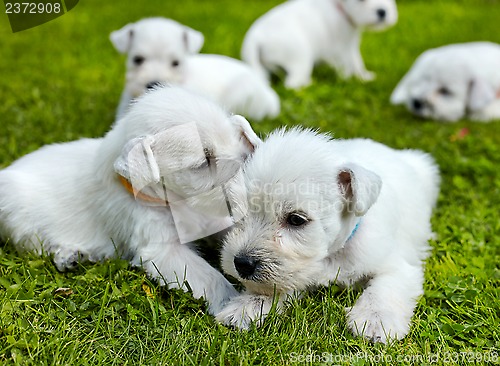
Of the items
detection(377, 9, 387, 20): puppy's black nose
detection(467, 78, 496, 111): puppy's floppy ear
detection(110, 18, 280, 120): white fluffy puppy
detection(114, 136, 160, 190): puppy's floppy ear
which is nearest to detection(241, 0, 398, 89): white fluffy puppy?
detection(377, 9, 387, 20): puppy's black nose

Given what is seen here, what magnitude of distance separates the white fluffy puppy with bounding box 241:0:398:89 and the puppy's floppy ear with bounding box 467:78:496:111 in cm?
157

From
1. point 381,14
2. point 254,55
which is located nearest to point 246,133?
point 254,55

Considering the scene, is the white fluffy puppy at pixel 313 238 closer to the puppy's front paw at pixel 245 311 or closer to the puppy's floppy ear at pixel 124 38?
the puppy's front paw at pixel 245 311

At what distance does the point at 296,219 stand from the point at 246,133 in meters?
0.73

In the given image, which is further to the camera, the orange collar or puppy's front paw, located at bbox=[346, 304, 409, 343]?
the orange collar

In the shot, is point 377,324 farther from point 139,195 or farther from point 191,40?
point 191,40

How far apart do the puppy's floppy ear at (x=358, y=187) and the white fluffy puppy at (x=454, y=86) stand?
15.2 feet

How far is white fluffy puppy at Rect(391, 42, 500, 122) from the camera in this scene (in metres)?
7.70

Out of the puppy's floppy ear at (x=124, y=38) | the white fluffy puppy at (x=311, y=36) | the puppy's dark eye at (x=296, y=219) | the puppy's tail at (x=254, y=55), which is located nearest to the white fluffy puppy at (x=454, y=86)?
the white fluffy puppy at (x=311, y=36)

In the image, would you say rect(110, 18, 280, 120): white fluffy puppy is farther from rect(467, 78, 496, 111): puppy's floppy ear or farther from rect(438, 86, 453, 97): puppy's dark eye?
rect(467, 78, 496, 111): puppy's floppy ear

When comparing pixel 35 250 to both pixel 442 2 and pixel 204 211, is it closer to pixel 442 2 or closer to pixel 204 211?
pixel 204 211

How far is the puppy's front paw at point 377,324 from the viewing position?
3.24 m

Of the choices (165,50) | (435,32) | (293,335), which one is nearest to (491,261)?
(293,335)

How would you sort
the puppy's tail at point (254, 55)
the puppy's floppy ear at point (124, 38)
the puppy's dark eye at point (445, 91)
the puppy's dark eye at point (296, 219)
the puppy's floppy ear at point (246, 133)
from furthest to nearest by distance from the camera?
1. the puppy's tail at point (254, 55)
2. the puppy's dark eye at point (445, 91)
3. the puppy's floppy ear at point (124, 38)
4. the puppy's floppy ear at point (246, 133)
5. the puppy's dark eye at point (296, 219)
